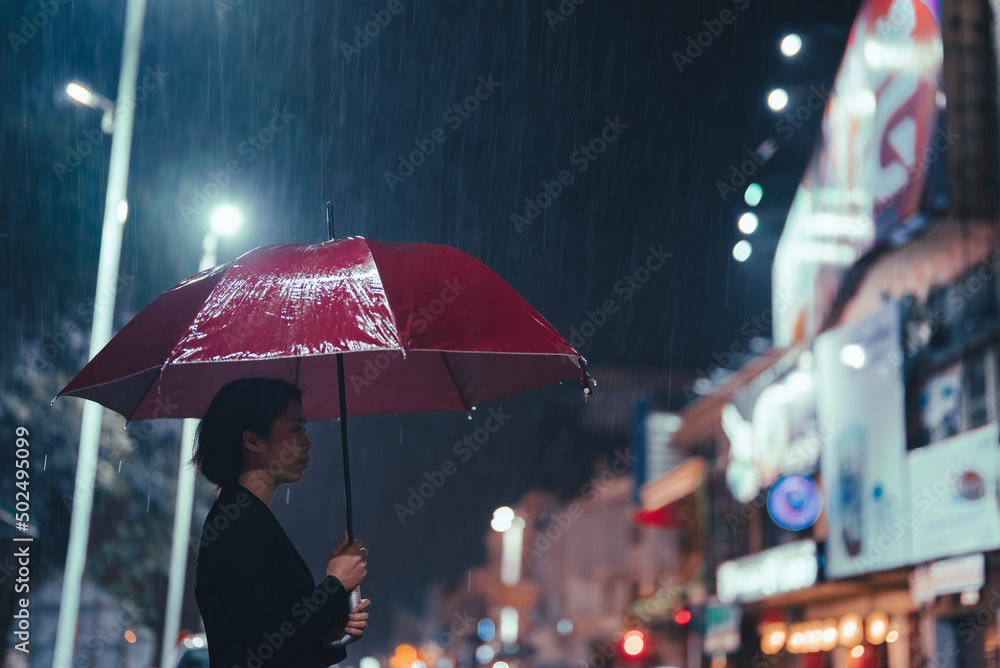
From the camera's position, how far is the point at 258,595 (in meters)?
3.03

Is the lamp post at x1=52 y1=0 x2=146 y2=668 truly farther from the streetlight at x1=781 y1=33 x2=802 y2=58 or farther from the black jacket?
the streetlight at x1=781 y1=33 x2=802 y2=58

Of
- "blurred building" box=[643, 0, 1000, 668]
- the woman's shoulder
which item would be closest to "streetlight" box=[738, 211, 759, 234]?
"blurred building" box=[643, 0, 1000, 668]

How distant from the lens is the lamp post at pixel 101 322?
37.4 ft

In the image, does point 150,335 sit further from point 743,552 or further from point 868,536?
point 743,552

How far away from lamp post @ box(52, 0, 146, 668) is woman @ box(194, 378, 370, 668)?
864cm

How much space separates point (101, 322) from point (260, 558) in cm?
990

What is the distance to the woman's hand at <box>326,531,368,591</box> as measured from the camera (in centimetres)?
333

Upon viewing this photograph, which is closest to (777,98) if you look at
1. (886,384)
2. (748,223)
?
(748,223)

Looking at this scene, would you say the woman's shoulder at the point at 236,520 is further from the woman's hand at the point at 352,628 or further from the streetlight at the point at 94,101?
the streetlight at the point at 94,101

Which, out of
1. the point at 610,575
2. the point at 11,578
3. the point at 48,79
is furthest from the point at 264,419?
the point at 610,575

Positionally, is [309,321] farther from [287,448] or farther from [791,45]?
[791,45]

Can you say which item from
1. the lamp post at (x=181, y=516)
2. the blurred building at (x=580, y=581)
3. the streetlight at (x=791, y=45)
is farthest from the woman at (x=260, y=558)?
the blurred building at (x=580, y=581)

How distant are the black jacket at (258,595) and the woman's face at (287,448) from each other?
17cm

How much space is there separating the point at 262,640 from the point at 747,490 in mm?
24609
